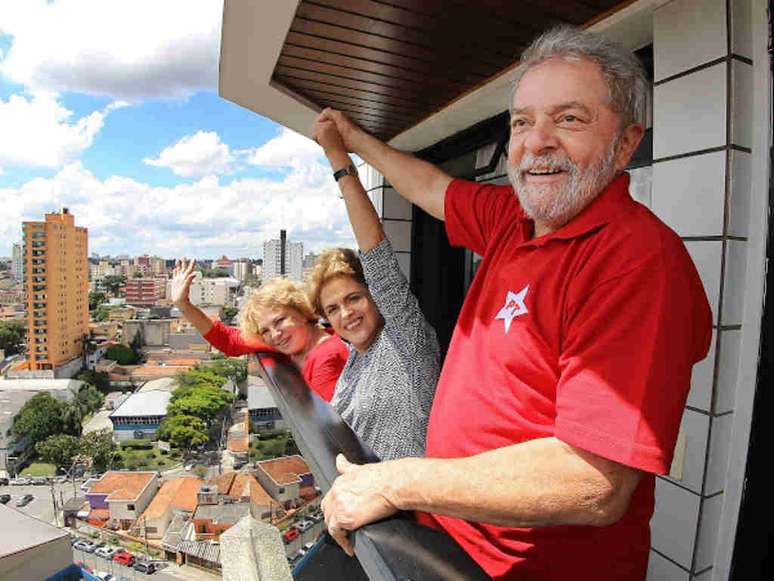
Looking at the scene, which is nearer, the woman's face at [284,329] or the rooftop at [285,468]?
the rooftop at [285,468]

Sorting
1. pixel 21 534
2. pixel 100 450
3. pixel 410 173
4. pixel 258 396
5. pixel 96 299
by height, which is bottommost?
pixel 100 450

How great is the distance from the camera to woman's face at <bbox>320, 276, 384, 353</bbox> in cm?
126

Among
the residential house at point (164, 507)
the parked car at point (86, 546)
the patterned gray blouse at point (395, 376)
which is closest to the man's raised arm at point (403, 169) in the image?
the patterned gray blouse at point (395, 376)

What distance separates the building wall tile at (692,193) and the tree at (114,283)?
42.6 metres

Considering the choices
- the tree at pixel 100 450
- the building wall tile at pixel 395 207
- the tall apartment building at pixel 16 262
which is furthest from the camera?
the tall apartment building at pixel 16 262

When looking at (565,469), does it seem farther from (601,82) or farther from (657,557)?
(657,557)

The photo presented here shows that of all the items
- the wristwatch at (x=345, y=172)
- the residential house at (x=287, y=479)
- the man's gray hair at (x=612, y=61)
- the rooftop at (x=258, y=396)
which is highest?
the man's gray hair at (x=612, y=61)

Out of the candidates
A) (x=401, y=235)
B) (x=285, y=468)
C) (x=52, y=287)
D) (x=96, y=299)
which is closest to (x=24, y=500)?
(x=52, y=287)

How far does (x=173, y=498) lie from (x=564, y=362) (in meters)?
22.9

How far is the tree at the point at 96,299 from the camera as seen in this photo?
126ft

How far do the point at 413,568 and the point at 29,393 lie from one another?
126ft

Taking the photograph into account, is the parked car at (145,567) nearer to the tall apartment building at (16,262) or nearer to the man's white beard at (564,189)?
the man's white beard at (564,189)

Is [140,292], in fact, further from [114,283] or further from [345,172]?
[345,172]

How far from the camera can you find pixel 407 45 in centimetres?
175
